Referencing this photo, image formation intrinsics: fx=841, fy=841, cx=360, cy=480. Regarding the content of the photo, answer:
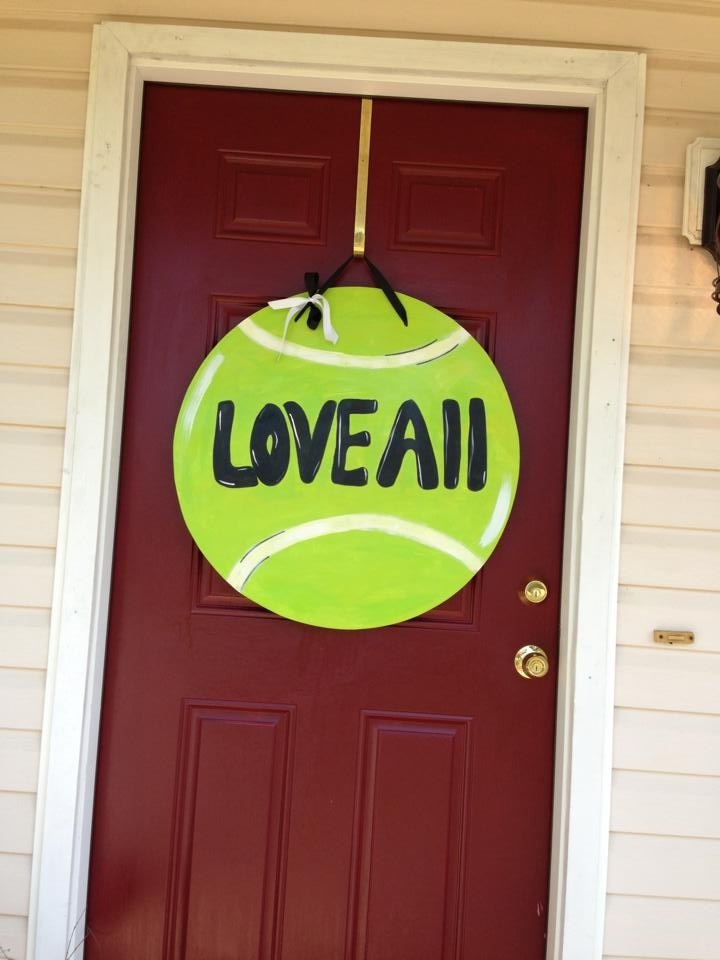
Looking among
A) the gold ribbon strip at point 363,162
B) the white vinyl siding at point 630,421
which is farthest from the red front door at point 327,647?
the white vinyl siding at point 630,421

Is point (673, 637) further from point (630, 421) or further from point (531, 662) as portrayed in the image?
point (630, 421)

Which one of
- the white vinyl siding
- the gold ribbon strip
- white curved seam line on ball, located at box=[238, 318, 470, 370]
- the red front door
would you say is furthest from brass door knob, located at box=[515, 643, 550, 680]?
the gold ribbon strip

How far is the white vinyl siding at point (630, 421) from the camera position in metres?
1.82

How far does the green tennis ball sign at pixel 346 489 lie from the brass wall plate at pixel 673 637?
15.8 inches

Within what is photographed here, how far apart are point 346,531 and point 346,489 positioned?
0.31 feet

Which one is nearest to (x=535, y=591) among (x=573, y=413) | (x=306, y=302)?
(x=573, y=413)

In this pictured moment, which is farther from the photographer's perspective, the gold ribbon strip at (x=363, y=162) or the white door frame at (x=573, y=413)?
the gold ribbon strip at (x=363, y=162)

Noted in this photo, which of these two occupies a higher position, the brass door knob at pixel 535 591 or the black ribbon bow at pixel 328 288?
the black ribbon bow at pixel 328 288

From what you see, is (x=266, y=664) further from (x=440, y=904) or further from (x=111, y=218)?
(x=111, y=218)

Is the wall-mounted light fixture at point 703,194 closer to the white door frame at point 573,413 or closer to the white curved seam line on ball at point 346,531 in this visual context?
the white door frame at point 573,413

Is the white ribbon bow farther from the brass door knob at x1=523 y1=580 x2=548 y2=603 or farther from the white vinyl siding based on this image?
the brass door knob at x1=523 y1=580 x2=548 y2=603

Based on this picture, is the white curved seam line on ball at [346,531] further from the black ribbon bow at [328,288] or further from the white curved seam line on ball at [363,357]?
the black ribbon bow at [328,288]

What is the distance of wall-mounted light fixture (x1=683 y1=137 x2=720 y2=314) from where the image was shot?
71.8 inches

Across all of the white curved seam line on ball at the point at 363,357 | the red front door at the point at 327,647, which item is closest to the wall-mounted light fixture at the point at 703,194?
the red front door at the point at 327,647
